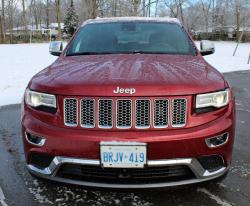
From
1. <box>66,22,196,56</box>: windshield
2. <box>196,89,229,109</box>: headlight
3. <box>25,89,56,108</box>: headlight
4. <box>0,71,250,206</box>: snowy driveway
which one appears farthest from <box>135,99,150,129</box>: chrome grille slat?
<box>66,22,196,56</box>: windshield

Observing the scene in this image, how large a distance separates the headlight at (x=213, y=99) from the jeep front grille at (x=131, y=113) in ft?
0.44

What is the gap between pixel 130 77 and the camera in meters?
3.51

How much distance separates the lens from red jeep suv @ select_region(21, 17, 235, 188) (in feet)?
10.7

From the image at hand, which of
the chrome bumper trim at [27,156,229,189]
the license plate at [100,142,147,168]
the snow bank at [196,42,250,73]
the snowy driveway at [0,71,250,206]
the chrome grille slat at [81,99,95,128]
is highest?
the chrome grille slat at [81,99,95,128]

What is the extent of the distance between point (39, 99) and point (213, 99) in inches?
55.3

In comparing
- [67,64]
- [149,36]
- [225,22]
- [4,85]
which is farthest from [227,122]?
[225,22]

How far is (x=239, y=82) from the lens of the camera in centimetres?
1224

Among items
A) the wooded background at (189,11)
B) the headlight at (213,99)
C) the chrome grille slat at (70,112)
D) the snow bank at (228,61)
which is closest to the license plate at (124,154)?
the chrome grille slat at (70,112)

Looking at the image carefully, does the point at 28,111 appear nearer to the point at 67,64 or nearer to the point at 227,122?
the point at 67,64

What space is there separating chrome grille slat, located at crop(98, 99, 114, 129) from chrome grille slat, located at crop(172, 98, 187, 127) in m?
0.48

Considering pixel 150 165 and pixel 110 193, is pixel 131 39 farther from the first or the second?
pixel 150 165

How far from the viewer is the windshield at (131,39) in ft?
16.1

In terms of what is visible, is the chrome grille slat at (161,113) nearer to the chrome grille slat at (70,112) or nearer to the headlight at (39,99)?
the chrome grille slat at (70,112)

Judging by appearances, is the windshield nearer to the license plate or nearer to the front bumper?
the front bumper
